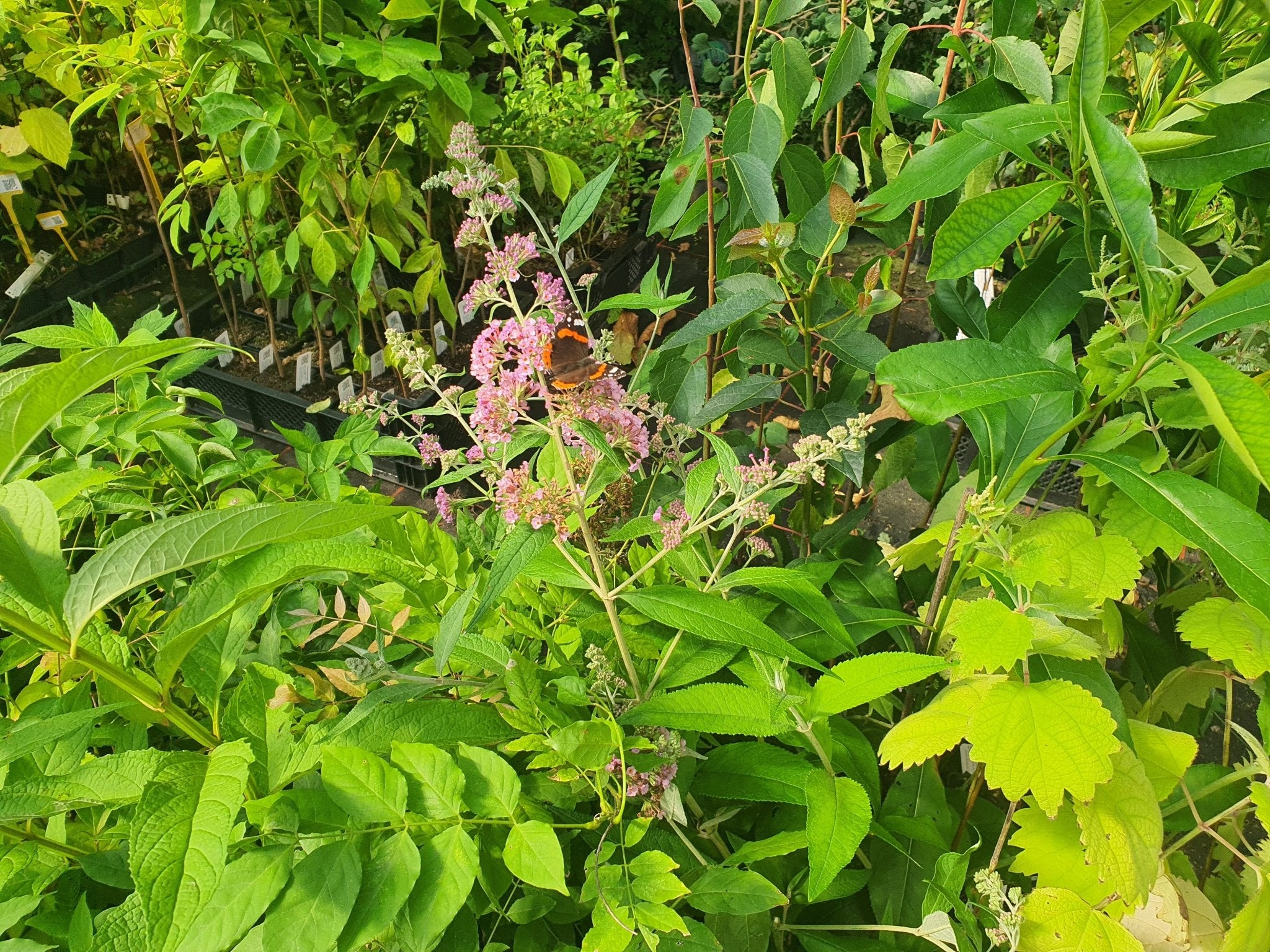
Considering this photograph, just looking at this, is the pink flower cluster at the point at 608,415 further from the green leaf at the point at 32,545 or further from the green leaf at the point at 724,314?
the green leaf at the point at 32,545

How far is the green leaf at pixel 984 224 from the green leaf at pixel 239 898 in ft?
1.91

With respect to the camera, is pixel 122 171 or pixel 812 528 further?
pixel 122 171

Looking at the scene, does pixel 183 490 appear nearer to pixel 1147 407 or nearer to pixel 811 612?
pixel 811 612

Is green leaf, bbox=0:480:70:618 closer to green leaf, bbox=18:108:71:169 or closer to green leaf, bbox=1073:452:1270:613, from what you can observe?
green leaf, bbox=1073:452:1270:613

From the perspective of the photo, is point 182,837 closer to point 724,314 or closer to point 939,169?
point 724,314

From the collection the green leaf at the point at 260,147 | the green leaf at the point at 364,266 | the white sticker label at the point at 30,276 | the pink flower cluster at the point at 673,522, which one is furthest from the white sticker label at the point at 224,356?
the pink flower cluster at the point at 673,522

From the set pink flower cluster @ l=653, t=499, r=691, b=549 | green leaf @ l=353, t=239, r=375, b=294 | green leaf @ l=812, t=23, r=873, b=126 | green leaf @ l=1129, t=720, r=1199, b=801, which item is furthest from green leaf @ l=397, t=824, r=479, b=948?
green leaf @ l=353, t=239, r=375, b=294

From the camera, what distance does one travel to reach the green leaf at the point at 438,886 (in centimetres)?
49

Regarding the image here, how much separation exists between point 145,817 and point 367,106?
6.78ft

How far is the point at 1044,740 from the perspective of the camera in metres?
0.57

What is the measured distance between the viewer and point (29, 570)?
0.47 metres

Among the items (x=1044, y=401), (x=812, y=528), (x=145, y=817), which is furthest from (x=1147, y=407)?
(x=145, y=817)

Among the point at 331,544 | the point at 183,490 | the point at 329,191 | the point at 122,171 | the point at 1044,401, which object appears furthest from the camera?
the point at 122,171

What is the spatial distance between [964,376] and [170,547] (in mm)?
488
